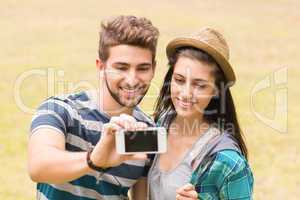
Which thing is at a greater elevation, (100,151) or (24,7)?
(24,7)

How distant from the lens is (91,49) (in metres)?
18.5

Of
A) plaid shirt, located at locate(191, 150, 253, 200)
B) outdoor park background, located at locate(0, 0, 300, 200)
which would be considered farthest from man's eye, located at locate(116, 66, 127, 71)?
outdoor park background, located at locate(0, 0, 300, 200)

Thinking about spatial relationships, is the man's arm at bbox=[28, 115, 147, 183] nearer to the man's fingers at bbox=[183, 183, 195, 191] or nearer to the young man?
the young man


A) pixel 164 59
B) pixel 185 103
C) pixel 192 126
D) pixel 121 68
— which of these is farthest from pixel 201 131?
pixel 164 59

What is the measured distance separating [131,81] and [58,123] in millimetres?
413

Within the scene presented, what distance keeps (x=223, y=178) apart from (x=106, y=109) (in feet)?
2.31

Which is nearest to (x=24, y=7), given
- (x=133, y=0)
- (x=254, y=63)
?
(x=133, y=0)

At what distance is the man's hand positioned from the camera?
3.00 meters

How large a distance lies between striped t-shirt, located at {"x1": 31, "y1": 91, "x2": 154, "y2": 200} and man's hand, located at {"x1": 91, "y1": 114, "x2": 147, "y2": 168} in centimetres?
48

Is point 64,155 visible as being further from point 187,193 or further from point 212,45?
point 212,45

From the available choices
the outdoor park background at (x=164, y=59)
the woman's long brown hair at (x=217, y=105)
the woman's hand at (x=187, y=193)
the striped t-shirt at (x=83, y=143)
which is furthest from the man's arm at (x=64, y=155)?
the outdoor park background at (x=164, y=59)

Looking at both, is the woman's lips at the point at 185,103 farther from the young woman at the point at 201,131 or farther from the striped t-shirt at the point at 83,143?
the striped t-shirt at the point at 83,143

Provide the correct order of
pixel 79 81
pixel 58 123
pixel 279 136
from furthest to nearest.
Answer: pixel 79 81, pixel 279 136, pixel 58 123

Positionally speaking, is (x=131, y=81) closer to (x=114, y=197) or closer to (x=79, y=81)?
(x=114, y=197)
